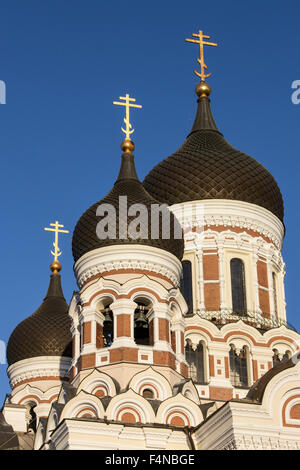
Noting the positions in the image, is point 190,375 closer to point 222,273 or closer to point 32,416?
point 222,273

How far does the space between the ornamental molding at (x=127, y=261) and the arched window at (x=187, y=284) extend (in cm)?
271

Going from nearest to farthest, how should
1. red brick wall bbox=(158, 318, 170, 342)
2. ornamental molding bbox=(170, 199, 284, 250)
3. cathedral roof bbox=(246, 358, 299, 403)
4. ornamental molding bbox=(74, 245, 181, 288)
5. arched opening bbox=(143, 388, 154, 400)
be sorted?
cathedral roof bbox=(246, 358, 299, 403), arched opening bbox=(143, 388, 154, 400), red brick wall bbox=(158, 318, 170, 342), ornamental molding bbox=(74, 245, 181, 288), ornamental molding bbox=(170, 199, 284, 250)

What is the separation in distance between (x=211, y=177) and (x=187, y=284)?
2.70m

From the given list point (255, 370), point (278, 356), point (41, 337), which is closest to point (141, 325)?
point (255, 370)

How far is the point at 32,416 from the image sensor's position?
2456 cm

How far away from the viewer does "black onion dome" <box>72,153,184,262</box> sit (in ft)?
67.1

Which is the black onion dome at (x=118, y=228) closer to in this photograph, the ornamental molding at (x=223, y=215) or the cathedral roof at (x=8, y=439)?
the ornamental molding at (x=223, y=215)

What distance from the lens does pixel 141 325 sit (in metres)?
20.6

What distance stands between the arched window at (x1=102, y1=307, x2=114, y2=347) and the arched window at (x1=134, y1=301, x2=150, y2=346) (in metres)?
0.49

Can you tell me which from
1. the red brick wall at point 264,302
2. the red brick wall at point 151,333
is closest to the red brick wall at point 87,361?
the red brick wall at point 151,333

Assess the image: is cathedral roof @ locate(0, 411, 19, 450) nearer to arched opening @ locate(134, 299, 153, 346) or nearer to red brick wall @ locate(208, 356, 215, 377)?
arched opening @ locate(134, 299, 153, 346)

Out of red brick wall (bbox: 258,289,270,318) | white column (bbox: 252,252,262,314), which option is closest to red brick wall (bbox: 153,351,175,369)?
white column (bbox: 252,252,262,314)
